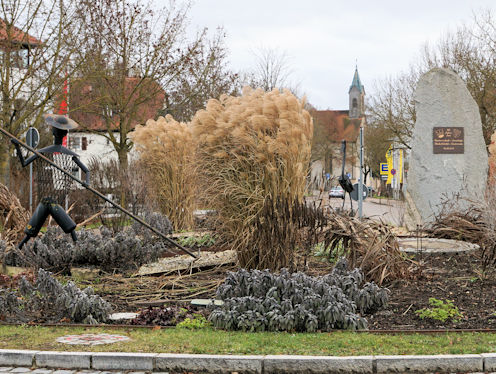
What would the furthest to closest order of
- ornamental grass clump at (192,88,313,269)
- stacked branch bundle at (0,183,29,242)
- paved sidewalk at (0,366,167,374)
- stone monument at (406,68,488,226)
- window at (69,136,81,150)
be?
1. window at (69,136,81,150)
2. stone monument at (406,68,488,226)
3. stacked branch bundle at (0,183,29,242)
4. ornamental grass clump at (192,88,313,269)
5. paved sidewalk at (0,366,167,374)

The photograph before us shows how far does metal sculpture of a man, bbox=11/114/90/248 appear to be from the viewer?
9.77m

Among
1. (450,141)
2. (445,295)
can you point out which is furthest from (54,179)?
(450,141)

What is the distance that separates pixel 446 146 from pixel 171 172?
6.68 metres

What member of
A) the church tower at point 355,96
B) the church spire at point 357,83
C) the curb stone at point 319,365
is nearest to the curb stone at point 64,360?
the curb stone at point 319,365

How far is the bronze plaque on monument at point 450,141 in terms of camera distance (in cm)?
1599

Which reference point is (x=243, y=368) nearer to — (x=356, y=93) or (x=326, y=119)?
(x=326, y=119)

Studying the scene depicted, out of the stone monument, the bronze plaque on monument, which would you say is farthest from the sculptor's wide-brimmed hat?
the bronze plaque on monument

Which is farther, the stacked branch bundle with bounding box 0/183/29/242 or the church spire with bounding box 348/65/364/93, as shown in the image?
the church spire with bounding box 348/65/364/93

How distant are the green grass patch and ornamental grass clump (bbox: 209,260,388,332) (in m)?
0.16

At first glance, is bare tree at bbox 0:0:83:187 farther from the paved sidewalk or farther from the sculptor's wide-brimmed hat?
the paved sidewalk

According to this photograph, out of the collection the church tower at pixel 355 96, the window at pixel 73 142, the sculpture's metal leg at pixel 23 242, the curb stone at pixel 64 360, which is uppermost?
the church tower at pixel 355 96

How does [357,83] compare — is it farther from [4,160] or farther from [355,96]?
[4,160]

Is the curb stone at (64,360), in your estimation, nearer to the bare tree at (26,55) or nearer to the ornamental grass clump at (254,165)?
the ornamental grass clump at (254,165)

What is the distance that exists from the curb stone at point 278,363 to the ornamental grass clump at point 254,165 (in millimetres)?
3413
